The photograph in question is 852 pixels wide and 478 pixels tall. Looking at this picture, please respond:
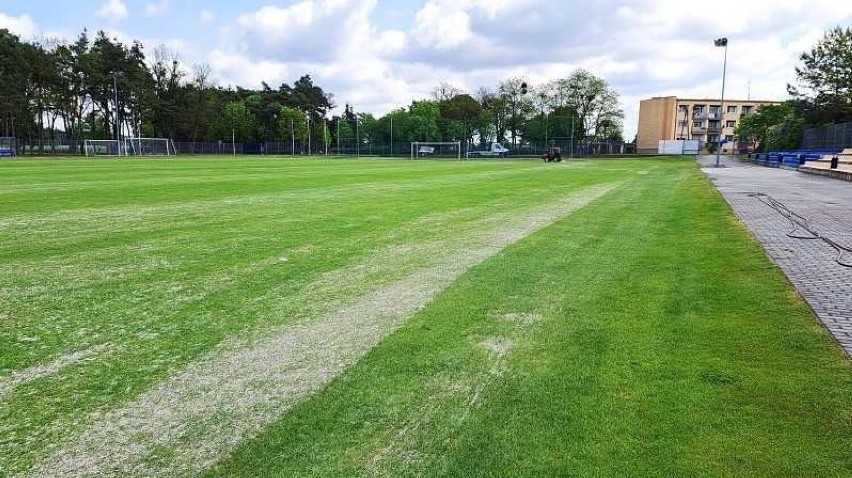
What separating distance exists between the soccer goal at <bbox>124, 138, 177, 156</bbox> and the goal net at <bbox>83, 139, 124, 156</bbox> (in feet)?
4.52

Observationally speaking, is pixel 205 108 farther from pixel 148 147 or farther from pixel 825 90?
pixel 825 90

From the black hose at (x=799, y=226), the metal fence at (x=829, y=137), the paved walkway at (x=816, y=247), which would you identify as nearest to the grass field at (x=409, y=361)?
the paved walkway at (x=816, y=247)

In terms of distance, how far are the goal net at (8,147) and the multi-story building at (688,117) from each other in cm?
10524

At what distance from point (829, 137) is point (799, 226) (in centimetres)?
3514

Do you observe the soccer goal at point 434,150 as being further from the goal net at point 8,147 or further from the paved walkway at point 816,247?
the paved walkway at point 816,247

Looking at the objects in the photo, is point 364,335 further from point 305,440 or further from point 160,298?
point 160,298

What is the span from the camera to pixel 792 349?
4.27 metres

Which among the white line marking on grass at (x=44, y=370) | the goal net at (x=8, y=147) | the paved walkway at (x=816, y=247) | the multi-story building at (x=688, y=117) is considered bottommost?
the white line marking on grass at (x=44, y=370)

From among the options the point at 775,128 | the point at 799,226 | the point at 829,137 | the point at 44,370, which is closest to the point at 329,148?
the point at 775,128

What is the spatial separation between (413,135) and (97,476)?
3538 inches

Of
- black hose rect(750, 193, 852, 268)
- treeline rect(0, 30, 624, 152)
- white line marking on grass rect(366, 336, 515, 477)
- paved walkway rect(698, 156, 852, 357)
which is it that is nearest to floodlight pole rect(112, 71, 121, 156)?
treeline rect(0, 30, 624, 152)

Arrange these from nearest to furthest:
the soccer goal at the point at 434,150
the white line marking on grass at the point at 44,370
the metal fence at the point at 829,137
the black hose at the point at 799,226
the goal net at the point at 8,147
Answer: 1. the white line marking on grass at the point at 44,370
2. the black hose at the point at 799,226
3. the metal fence at the point at 829,137
4. the goal net at the point at 8,147
5. the soccer goal at the point at 434,150

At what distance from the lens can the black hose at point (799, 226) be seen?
782cm

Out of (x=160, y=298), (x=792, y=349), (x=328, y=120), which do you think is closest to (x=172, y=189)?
(x=160, y=298)
